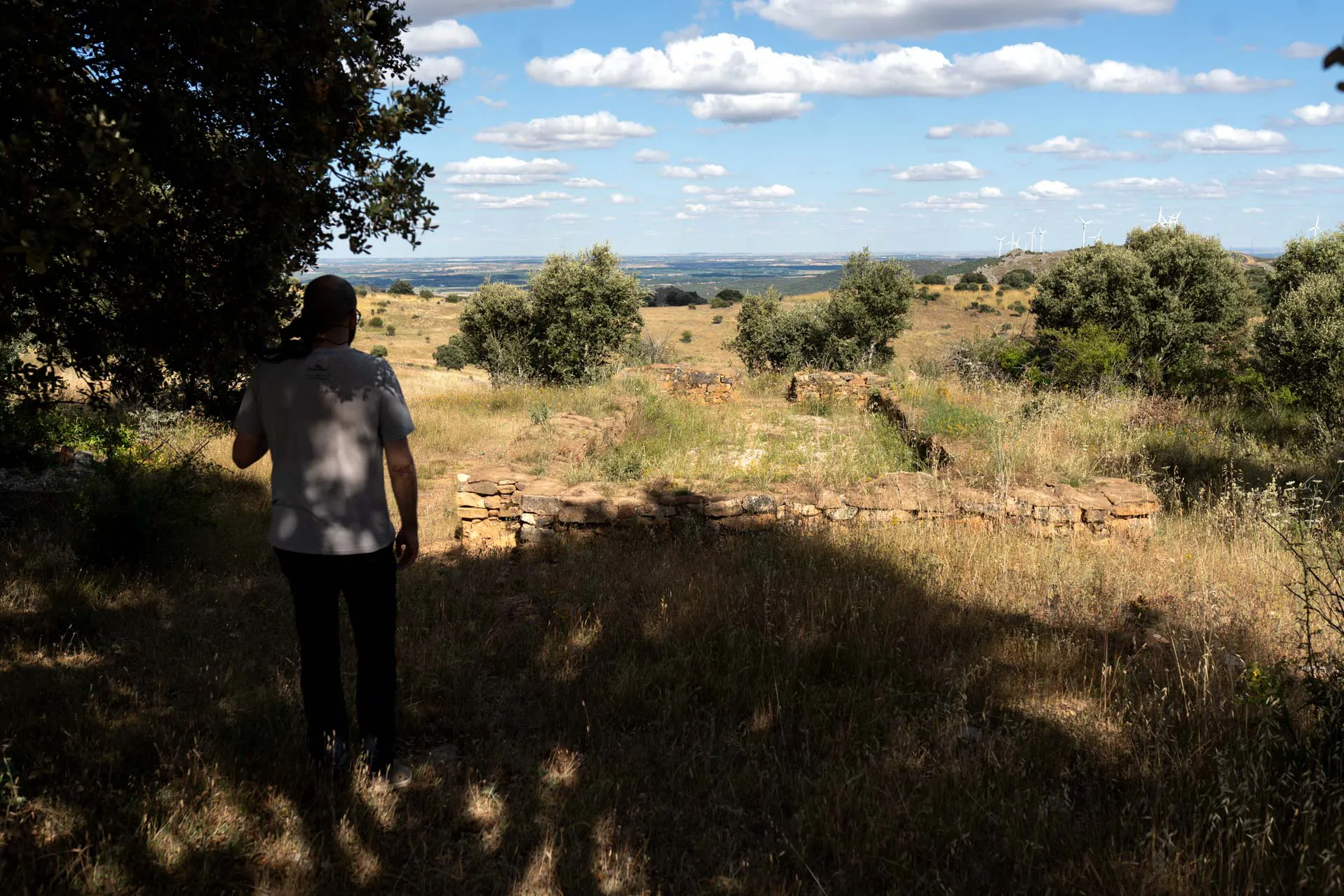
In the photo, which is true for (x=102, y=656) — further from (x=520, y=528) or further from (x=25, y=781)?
(x=520, y=528)

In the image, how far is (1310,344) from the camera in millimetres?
14219

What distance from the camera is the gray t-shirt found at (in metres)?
3.04

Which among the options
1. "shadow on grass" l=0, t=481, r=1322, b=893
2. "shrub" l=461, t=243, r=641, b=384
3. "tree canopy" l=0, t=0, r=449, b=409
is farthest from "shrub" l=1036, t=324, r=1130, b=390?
"tree canopy" l=0, t=0, r=449, b=409

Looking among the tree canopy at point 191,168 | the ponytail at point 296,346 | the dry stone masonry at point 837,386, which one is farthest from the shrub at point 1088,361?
the ponytail at point 296,346

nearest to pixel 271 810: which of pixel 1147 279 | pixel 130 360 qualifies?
pixel 130 360

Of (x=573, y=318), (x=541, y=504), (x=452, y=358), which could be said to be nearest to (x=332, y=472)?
(x=541, y=504)

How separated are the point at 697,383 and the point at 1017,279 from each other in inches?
2331

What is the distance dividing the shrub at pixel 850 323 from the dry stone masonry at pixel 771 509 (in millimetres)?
20660

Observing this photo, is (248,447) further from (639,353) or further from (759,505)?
(639,353)

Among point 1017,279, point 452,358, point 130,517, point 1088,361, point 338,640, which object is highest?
point 1017,279

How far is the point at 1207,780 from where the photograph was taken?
10.3 feet

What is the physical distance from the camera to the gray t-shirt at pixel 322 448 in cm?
304

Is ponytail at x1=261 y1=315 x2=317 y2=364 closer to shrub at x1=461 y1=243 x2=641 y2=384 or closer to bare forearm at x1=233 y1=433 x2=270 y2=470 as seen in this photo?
bare forearm at x1=233 y1=433 x2=270 y2=470

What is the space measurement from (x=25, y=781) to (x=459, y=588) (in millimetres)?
2894
